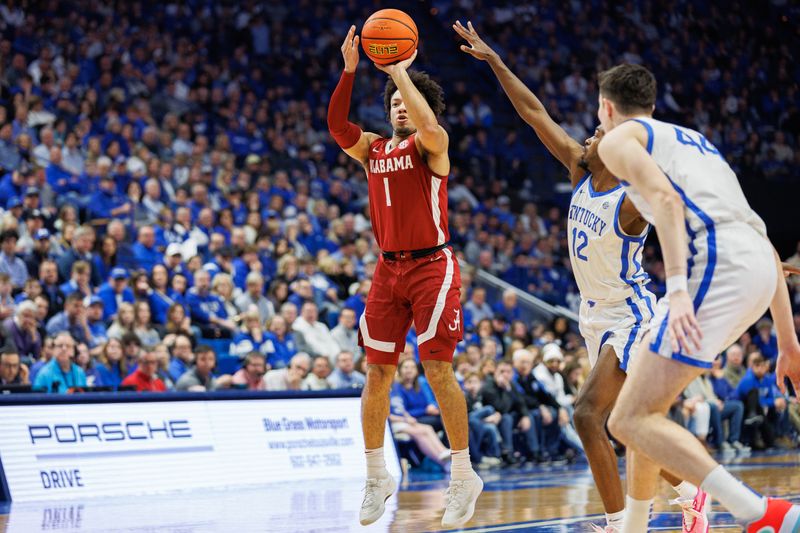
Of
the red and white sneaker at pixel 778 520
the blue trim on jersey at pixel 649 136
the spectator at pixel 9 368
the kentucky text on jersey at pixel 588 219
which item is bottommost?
the spectator at pixel 9 368

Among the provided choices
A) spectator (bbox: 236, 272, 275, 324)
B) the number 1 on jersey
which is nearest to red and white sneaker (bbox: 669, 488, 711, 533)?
the number 1 on jersey

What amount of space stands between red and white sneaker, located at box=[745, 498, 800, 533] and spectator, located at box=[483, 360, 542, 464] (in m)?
9.13

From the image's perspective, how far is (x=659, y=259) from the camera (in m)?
22.2

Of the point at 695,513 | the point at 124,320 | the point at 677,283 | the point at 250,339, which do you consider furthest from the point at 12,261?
the point at 677,283

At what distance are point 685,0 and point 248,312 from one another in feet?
59.0

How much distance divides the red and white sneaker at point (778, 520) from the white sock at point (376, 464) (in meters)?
2.43

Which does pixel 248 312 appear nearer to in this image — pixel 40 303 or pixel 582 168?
pixel 40 303

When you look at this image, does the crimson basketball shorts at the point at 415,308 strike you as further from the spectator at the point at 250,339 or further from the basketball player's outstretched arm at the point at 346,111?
the spectator at the point at 250,339

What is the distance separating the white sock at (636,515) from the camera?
5.13 metres

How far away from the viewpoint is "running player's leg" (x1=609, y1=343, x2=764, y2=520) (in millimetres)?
4508

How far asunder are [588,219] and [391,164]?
3.89ft

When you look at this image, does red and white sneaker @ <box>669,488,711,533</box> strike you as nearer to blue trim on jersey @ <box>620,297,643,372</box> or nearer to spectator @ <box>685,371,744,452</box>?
blue trim on jersey @ <box>620,297,643,372</box>

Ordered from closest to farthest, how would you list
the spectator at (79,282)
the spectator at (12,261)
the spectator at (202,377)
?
1. the spectator at (202,377)
2. the spectator at (12,261)
3. the spectator at (79,282)

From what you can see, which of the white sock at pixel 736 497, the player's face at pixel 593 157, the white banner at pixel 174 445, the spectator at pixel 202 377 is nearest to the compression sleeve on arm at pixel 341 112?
the player's face at pixel 593 157
